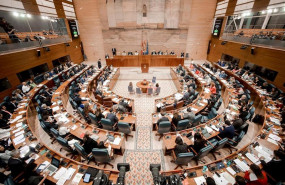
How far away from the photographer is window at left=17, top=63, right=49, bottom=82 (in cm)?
944

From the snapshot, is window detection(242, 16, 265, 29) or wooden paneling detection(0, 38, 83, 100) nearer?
wooden paneling detection(0, 38, 83, 100)

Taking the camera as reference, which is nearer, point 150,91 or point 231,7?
point 150,91

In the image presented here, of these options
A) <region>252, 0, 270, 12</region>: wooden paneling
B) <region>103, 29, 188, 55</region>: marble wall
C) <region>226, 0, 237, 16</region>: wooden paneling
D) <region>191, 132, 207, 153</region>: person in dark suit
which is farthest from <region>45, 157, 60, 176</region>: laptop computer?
<region>226, 0, 237, 16</region>: wooden paneling

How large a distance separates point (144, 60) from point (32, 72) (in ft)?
37.5

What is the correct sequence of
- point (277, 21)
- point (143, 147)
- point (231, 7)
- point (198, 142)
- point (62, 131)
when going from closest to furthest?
point (198, 142), point (62, 131), point (143, 147), point (277, 21), point (231, 7)

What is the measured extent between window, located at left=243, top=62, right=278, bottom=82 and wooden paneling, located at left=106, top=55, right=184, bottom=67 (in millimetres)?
6752

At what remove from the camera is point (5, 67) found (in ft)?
26.5

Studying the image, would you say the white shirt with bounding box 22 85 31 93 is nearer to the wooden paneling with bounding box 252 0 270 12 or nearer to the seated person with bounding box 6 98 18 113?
the seated person with bounding box 6 98 18 113

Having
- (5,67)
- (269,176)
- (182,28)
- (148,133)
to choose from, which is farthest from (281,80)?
(5,67)

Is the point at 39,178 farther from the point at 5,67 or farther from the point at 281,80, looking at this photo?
the point at 281,80

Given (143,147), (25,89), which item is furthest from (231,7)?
(25,89)

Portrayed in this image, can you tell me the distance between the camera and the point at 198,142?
4.17 meters

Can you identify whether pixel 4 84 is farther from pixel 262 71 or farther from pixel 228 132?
pixel 262 71

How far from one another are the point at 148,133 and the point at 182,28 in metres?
16.5
